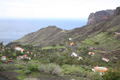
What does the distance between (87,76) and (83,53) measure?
21.9m

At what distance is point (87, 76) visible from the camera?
1123 centimetres

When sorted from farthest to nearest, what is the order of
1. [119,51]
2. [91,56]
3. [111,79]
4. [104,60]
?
[119,51]
[91,56]
[104,60]
[111,79]

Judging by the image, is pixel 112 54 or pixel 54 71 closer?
pixel 54 71

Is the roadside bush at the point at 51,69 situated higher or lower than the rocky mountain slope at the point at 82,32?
lower

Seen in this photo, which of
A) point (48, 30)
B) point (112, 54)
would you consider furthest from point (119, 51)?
point (48, 30)

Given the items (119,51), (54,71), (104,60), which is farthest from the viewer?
(119,51)

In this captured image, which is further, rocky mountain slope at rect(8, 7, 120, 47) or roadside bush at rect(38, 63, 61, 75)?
rocky mountain slope at rect(8, 7, 120, 47)

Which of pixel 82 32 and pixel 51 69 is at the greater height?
pixel 82 32

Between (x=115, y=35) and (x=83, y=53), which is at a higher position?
(x=115, y=35)

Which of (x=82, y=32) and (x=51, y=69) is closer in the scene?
(x=51, y=69)

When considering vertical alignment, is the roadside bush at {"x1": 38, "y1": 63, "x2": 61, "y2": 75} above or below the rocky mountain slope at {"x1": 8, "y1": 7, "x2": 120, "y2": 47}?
below

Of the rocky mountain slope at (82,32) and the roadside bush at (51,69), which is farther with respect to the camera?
the rocky mountain slope at (82,32)

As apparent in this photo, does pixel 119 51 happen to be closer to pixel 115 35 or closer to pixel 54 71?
pixel 115 35

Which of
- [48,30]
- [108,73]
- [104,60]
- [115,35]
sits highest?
[48,30]
